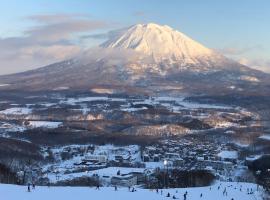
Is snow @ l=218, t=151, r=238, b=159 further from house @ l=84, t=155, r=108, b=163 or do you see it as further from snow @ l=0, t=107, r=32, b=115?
snow @ l=0, t=107, r=32, b=115

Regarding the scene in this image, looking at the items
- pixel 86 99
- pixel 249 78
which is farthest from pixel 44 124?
pixel 249 78

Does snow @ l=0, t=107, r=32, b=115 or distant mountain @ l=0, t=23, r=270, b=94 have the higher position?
Result: distant mountain @ l=0, t=23, r=270, b=94

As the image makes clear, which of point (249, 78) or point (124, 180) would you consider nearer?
point (124, 180)

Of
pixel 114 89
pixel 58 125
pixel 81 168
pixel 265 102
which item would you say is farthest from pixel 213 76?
pixel 81 168

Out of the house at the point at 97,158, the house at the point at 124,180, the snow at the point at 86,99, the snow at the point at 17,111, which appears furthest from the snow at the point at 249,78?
the house at the point at 124,180

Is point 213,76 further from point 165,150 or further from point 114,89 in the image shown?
point 165,150

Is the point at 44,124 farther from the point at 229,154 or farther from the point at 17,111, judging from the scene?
the point at 229,154

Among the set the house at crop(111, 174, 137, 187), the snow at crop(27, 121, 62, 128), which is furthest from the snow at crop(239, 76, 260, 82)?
the house at crop(111, 174, 137, 187)
